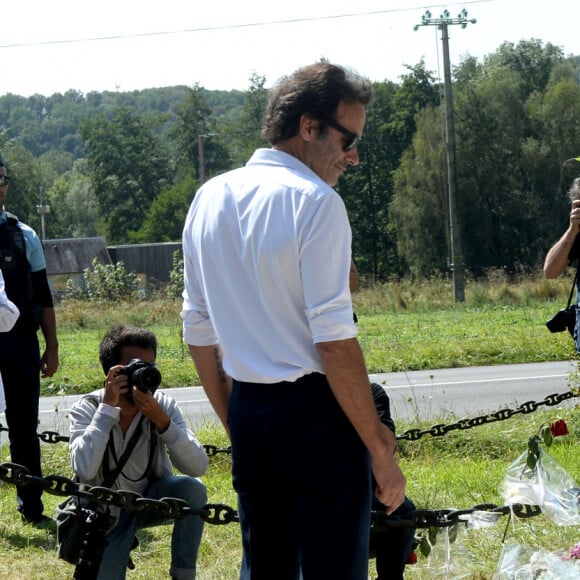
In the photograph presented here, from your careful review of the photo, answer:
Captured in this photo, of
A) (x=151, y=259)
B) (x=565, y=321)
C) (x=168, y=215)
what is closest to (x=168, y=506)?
(x=565, y=321)

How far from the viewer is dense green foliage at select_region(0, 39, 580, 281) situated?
56.6m

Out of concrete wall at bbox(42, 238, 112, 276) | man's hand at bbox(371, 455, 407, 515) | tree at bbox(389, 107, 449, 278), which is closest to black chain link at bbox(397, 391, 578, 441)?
man's hand at bbox(371, 455, 407, 515)

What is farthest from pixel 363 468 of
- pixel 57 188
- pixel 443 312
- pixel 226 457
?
pixel 57 188

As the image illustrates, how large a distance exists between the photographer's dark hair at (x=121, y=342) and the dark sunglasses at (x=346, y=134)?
178 cm

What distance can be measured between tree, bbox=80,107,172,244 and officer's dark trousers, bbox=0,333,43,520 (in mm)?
83243

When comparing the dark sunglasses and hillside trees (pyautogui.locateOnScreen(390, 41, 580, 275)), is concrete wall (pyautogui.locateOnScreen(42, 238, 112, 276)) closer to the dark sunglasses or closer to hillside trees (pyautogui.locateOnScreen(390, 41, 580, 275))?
hillside trees (pyautogui.locateOnScreen(390, 41, 580, 275))

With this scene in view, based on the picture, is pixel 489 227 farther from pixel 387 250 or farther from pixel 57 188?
pixel 57 188

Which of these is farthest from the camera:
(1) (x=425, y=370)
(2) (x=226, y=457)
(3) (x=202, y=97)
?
(3) (x=202, y=97)

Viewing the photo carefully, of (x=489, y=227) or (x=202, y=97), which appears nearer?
(x=489, y=227)

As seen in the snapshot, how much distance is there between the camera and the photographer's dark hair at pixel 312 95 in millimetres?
3002

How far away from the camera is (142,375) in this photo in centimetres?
423

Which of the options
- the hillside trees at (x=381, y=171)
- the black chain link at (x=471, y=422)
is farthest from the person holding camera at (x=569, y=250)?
the hillside trees at (x=381, y=171)

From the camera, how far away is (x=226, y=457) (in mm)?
7883

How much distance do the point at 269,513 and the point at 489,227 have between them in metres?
56.8
